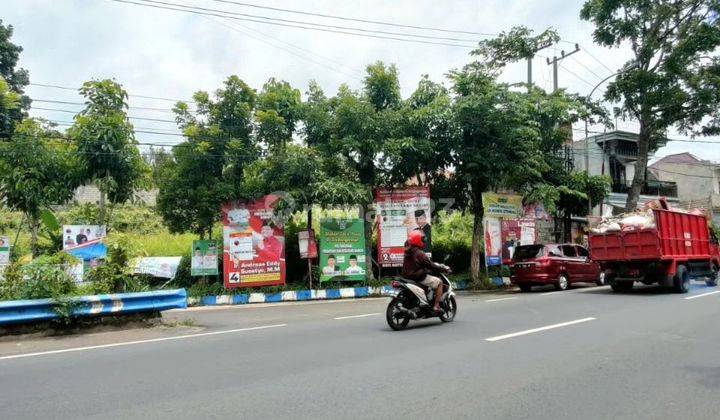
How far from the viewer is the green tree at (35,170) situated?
538 inches

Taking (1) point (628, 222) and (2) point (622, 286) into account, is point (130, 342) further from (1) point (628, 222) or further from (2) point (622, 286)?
(2) point (622, 286)

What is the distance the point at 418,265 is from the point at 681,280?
395 inches

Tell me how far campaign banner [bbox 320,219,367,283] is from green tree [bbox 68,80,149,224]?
5777 mm

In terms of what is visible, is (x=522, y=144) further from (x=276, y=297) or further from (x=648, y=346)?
(x=648, y=346)

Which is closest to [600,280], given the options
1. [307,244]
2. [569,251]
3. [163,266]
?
[569,251]

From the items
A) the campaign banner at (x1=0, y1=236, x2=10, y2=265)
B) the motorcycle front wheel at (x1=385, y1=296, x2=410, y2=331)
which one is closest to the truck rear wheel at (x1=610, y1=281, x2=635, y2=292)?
the motorcycle front wheel at (x1=385, y1=296, x2=410, y2=331)

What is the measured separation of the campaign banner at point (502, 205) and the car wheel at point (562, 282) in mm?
3408

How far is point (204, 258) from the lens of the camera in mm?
16094

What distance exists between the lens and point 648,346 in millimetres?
7344

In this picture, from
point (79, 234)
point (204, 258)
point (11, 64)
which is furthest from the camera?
point (11, 64)

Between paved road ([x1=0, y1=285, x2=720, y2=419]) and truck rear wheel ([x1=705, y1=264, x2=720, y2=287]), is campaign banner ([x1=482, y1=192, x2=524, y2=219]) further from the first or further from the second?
paved road ([x1=0, y1=285, x2=720, y2=419])

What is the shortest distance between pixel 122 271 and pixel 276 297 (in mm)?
5859

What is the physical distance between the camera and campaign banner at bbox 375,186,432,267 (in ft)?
57.4

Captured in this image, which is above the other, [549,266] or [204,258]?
[204,258]
